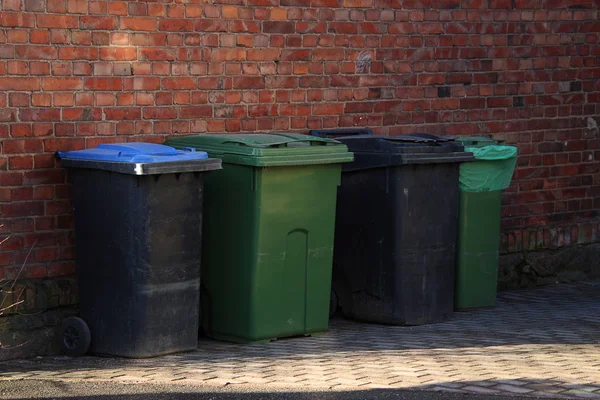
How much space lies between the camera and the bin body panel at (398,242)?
9000mm

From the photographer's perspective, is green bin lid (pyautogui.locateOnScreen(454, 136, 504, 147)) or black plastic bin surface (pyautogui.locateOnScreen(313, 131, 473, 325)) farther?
green bin lid (pyautogui.locateOnScreen(454, 136, 504, 147))

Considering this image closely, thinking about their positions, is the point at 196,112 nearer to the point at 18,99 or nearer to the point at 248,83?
the point at 248,83

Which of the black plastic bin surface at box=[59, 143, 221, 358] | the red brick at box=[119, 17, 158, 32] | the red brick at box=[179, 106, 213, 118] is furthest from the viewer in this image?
the red brick at box=[179, 106, 213, 118]

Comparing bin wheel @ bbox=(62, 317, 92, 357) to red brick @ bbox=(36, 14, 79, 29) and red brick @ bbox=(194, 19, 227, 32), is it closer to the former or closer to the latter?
red brick @ bbox=(36, 14, 79, 29)

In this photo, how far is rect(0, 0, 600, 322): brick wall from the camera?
827 cm

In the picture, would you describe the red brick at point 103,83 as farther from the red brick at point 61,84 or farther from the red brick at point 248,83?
the red brick at point 248,83

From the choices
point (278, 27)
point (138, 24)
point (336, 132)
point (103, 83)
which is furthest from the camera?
point (336, 132)

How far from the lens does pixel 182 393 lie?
690 cm

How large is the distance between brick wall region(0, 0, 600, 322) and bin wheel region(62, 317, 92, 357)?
0.44 meters

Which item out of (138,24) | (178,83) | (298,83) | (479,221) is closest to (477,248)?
(479,221)

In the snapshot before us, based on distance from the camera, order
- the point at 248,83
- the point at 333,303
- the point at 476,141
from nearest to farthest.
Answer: the point at 333,303 → the point at 248,83 → the point at 476,141

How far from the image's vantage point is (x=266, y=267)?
8.34m

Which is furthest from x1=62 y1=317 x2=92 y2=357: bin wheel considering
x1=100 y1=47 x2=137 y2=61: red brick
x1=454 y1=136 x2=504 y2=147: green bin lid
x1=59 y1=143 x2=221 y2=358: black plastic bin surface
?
x1=454 y1=136 x2=504 y2=147: green bin lid

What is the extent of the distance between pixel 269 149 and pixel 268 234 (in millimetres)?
546
